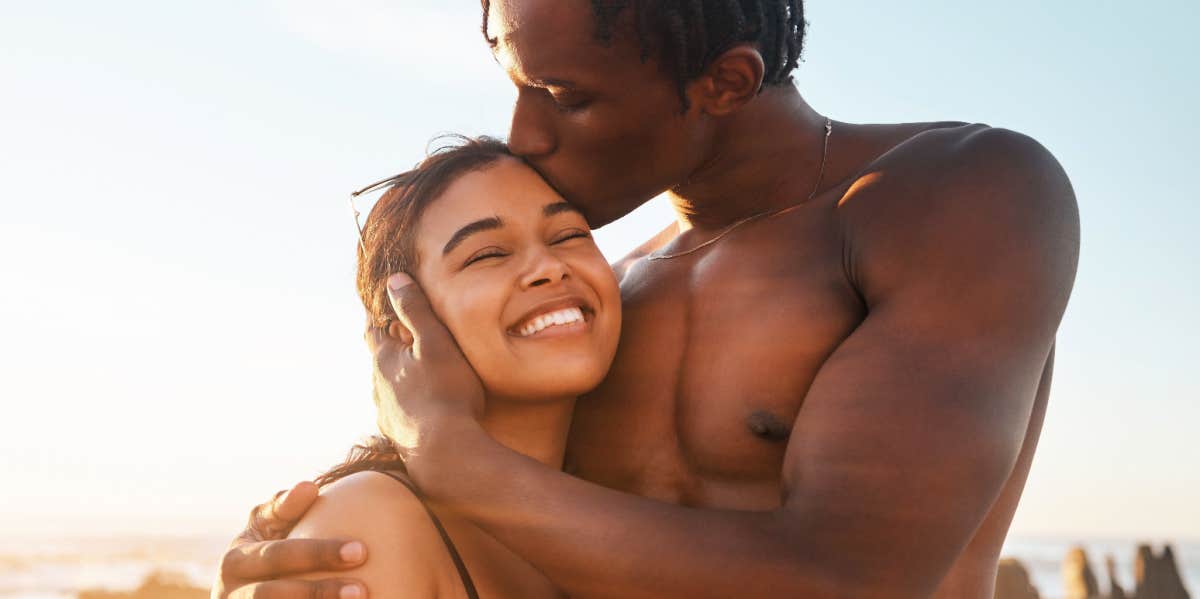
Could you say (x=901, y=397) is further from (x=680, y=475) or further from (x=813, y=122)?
(x=813, y=122)

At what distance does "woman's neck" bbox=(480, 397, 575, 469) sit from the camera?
306cm

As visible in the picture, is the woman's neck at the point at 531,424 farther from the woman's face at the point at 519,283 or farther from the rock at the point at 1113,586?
the rock at the point at 1113,586

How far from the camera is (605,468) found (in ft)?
10.1

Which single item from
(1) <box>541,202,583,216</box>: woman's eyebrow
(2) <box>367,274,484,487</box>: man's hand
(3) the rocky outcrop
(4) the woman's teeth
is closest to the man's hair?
(1) <box>541,202,583,216</box>: woman's eyebrow

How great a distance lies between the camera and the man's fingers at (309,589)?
245 cm

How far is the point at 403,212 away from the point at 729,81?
0.95 meters

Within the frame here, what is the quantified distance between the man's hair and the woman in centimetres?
43

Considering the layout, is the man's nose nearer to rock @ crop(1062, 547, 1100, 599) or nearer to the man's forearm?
the man's forearm

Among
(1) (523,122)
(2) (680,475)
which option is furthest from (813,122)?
(2) (680,475)

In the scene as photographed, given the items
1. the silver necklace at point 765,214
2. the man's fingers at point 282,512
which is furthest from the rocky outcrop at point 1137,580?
the man's fingers at point 282,512

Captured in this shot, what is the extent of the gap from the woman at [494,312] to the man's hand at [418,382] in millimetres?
66

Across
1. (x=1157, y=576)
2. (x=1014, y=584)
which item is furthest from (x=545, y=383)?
(x=1157, y=576)

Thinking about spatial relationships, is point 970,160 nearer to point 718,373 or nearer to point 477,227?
point 718,373

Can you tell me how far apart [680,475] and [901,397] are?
751 millimetres
